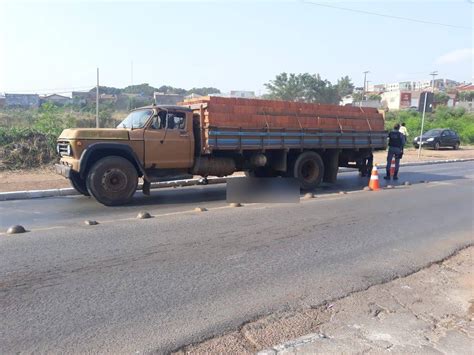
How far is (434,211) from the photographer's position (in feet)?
30.8

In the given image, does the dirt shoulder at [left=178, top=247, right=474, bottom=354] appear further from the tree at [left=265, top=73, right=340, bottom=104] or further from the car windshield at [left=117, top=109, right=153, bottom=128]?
the tree at [left=265, top=73, right=340, bottom=104]

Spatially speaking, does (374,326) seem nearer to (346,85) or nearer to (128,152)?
(128,152)

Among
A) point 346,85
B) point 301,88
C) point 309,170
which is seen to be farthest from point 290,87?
point 309,170

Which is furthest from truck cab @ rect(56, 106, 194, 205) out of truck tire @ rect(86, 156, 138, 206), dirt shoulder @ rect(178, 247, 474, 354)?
dirt shoulder @ rect(178, 247, 474, 354)

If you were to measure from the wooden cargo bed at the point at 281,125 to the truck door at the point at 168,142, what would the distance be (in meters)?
0.43

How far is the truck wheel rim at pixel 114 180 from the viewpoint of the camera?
364 inches

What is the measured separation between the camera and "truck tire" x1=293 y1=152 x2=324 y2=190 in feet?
39.9

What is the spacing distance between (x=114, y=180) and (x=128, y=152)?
66 cm

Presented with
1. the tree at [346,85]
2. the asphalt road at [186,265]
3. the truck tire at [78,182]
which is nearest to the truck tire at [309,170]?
the asphalt road at [186,265]

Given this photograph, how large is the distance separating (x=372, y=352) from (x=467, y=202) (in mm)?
8672

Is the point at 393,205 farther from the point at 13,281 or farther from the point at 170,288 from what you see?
the point at 13,281

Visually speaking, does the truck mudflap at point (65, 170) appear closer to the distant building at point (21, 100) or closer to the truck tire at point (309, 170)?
the truck tire at point (309, 170)

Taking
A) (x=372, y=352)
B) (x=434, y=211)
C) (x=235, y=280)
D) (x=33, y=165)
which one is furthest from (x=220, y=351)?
(x=33, y=165)

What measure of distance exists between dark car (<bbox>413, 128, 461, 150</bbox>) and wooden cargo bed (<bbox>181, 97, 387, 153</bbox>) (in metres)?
21.3
